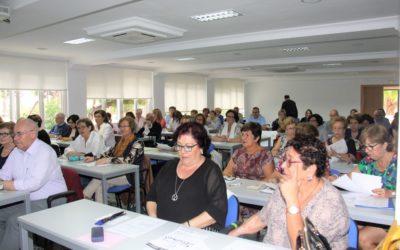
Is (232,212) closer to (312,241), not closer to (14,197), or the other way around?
(312,241)

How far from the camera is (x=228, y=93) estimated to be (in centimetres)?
1655

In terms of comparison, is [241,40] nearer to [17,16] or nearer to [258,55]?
[258,55]

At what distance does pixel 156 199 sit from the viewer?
8.16 ft

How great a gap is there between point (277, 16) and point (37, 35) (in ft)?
14.1

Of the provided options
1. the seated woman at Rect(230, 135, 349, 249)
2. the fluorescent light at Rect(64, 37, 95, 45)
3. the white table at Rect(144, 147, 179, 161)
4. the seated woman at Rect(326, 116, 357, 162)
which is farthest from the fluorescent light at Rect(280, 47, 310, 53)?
the seated woman at Rect(230, 135, 349, 249)

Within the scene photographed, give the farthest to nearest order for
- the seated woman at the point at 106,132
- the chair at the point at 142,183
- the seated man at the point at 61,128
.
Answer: the seated man at the point at 61,128, the seated woman at the point at 106,132, the chair at the point at 142,183

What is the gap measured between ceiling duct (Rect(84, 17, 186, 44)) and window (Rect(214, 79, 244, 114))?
979 centimetres

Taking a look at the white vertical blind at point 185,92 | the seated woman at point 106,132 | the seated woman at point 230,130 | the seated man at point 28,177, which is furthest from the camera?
the white vertical blind at point 185,92

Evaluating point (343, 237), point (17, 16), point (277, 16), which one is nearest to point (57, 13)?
point (17, 16)

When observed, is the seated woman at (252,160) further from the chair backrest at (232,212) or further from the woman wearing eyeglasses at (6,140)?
the woman wearing eyeglasses at (6,140)

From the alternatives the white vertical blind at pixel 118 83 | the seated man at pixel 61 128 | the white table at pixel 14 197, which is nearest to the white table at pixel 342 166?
the white table at pixel 14 197

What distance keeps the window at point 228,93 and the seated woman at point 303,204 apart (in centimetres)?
1355

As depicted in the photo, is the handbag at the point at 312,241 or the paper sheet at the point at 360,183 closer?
the handbag at the point at 312,241

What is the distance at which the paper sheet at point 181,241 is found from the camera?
5.71 feet
